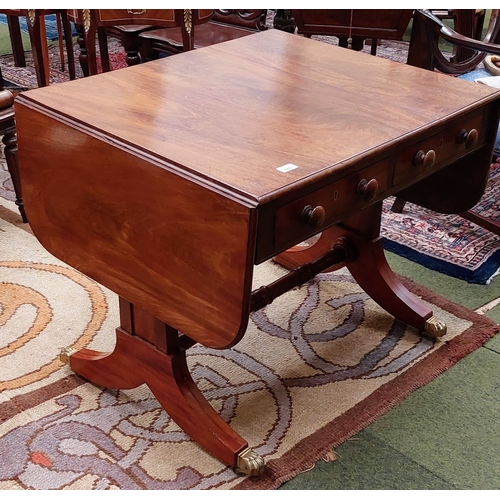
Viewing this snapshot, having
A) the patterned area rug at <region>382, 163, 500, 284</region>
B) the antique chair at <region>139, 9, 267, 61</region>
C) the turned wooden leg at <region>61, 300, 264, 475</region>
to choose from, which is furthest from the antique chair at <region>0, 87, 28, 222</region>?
the patterned area rug at <region>382, 163, 500, 284</region>

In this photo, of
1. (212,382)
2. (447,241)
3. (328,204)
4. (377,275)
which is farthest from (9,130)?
(447,241)

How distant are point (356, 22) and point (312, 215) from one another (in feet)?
6.60

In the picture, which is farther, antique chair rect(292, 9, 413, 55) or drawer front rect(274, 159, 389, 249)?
antique chair rect(292, 9, 413, 55)

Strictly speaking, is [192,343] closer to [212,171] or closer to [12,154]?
[212,171]

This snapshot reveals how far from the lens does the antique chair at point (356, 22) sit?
10.3 ft

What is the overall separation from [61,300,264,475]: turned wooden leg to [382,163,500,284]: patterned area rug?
104cm

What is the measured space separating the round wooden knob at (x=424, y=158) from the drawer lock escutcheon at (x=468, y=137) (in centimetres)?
11

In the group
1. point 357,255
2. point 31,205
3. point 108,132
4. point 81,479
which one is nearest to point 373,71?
point 357,255

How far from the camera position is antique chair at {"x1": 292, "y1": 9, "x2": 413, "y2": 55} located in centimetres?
315

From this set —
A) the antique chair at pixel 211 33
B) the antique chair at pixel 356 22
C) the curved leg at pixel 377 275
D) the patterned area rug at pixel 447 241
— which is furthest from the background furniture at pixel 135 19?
the curved leg at pixel 377 275

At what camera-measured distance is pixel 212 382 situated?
1924 mm

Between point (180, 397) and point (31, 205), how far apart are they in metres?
0.52

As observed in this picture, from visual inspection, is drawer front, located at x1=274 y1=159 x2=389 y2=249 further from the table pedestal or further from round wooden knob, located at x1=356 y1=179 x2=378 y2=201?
the table pedestal
